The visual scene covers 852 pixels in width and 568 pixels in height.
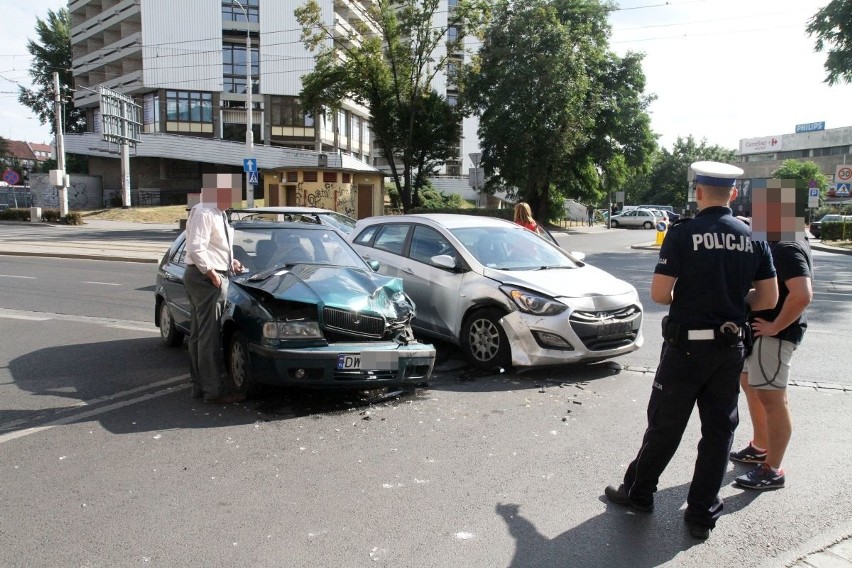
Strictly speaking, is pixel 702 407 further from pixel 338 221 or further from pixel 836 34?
pixel 836 34

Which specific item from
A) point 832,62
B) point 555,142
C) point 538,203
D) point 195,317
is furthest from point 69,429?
point 538,203

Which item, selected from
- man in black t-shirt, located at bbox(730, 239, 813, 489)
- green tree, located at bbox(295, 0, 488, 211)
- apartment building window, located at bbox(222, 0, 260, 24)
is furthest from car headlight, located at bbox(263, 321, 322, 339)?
apartment building window, located at bbox(222, 0, 260, 24)

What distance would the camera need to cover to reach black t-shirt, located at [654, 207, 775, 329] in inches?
131

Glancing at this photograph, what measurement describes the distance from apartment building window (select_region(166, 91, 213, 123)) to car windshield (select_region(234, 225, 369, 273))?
55659 mm

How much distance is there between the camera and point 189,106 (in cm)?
5775

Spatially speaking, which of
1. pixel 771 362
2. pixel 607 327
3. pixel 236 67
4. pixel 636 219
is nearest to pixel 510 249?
pixel 607 327

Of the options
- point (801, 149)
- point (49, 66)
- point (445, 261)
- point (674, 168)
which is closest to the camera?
point (445, 261)

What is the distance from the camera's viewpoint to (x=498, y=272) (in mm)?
7074

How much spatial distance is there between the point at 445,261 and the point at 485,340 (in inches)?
39.4

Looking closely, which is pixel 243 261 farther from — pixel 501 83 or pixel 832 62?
pixel 501 83

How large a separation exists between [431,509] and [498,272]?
3647 mm

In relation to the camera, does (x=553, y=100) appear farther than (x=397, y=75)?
No

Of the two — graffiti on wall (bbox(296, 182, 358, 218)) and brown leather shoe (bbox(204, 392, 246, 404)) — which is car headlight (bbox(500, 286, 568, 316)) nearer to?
brown leather shoe (bbox(204, 392, 246, 404))

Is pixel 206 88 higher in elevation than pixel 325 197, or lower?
higher
